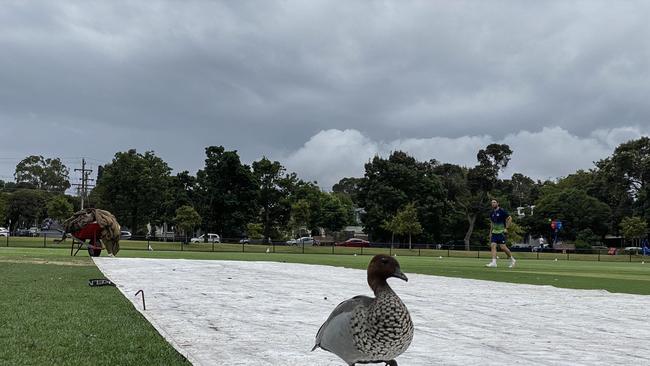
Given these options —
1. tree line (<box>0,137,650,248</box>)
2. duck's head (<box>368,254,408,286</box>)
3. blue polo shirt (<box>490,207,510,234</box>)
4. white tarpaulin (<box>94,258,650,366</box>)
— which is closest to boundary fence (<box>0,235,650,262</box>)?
tree line (<box>0,137,650,248</box>)

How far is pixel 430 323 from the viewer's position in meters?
6.57

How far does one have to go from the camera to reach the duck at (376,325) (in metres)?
3.20

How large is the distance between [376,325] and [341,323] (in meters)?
0.34

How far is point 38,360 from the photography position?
4.21 m

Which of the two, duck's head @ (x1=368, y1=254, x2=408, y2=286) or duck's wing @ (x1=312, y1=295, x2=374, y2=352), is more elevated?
duck's head @ (x1=368, y1=254, x2=408, y2=286)

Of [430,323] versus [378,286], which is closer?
[378,286]

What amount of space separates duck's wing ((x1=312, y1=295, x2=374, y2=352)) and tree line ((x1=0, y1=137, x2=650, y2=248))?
58225 mm

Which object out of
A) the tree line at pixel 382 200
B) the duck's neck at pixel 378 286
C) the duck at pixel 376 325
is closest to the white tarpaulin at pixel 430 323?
the duck at pixel 376 325

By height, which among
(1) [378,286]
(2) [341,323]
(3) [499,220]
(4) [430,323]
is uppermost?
(3) [499,220]

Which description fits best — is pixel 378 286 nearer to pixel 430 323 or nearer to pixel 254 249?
pixel 430 323

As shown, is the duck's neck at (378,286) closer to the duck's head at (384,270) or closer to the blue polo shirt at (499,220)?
the duck's head at (384,270)

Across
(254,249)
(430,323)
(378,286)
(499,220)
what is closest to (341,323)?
(378,286)

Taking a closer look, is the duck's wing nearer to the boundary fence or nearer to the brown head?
the brown head

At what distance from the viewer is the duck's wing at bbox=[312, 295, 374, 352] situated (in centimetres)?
342
